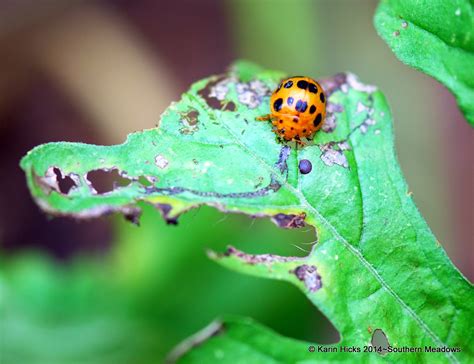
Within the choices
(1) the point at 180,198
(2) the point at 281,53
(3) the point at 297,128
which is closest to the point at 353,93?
(3) the point at 297,128

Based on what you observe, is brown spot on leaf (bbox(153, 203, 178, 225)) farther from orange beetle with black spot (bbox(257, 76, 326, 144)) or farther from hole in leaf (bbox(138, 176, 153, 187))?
orange beetle with black spot (bbox(257, 76, 326, 144))

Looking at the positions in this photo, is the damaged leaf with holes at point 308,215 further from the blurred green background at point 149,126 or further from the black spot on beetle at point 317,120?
the blurred green background at point 149,126

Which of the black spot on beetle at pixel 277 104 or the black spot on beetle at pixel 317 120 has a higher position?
the black spot on beetle at pixel 277 104

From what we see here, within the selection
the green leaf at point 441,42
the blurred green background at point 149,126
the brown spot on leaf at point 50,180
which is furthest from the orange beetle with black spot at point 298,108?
the blurred green background at point 149,126

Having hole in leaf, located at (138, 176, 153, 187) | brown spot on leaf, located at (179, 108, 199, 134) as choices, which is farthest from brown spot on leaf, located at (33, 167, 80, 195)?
brown spot on leaf, located at (179, 108, 199, 134)

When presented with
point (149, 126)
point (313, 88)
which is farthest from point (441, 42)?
point (149, 126)

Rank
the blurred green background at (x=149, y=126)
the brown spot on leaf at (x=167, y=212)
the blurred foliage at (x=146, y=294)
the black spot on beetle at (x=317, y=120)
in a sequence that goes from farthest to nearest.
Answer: the blurred green background at (x=149, y=126)
the blurred foliage at (x=146, y=294)
the black spot on beetle at (x=317, y=120)
the brown spot on leaf at (x=167, y=212)

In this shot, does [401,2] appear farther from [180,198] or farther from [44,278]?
[44,278]
